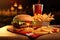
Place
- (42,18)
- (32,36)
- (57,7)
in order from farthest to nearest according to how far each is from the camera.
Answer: (57,7) → (42,18) → (32,36)

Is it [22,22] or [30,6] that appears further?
[30,6]

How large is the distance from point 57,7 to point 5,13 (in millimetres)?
838

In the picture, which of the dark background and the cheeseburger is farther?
the dark background

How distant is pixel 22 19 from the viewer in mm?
1363

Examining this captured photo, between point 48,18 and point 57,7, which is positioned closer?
point 48,18

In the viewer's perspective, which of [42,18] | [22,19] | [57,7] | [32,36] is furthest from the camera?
[57,7]

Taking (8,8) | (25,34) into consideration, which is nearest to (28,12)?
(8,8)

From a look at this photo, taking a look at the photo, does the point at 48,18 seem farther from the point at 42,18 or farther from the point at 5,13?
the point at 5,13

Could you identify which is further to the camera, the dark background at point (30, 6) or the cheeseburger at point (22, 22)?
the dark background at point (30, 6)

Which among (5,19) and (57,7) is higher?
(57,7)

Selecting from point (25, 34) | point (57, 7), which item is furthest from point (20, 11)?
point (25, 34)

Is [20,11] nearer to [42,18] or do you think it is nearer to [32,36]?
[42,18]

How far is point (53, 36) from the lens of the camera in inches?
40.3

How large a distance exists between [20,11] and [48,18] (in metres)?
1.43
